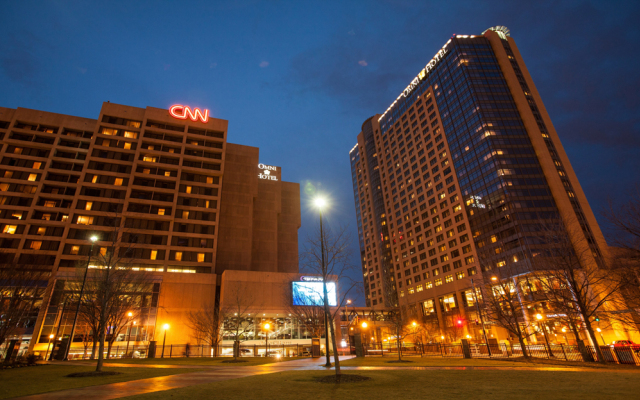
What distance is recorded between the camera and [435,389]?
11203 mm

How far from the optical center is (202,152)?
81562 mm

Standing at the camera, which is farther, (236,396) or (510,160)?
(510,160)

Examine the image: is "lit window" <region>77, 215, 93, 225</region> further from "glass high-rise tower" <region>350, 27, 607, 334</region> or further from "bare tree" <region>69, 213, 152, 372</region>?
"glass high-rise tower" <region>350, 27, 607, 334</region>

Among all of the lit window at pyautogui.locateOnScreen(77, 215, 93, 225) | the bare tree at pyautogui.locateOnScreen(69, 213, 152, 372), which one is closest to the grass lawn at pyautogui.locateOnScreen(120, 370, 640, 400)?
the bare tree at pyautogui.locateOnScreen(69, 213, 152, 372)

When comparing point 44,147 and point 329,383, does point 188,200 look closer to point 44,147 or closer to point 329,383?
point 44,147

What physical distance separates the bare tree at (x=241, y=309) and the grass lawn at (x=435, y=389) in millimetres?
43479

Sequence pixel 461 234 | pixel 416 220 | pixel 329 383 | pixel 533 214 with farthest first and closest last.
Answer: pixel 416 220
pixel 461 234
pixel 533 214
pixel 329 383

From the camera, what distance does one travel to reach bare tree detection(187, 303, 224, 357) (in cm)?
4475

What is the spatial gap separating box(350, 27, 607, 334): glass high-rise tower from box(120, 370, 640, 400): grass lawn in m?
55.7

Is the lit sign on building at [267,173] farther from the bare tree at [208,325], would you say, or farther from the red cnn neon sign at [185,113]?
the bare tree at [208,325]

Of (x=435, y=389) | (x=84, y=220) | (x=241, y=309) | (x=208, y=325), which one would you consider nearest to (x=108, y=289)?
(x=435, y=389)

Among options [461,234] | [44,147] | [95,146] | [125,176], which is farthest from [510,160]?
[44,147]

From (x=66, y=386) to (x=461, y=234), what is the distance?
316ft

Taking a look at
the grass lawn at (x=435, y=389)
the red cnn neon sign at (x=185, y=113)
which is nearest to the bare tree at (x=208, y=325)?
the grass lawn at (x=435, y=389)
